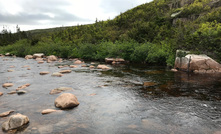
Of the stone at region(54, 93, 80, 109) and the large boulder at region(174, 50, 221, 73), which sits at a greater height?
the large boulder at region(174, 50, 221, 73)

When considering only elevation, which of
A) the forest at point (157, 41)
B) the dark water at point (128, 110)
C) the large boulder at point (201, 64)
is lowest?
the dark water at point (128, 110)

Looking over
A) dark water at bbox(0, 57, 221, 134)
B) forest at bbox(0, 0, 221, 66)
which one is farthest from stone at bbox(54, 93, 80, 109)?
forest at bbox(0, 0, 221, 66)

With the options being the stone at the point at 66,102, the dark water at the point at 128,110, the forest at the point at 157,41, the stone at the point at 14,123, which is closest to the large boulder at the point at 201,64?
the forest at the point at 157,41

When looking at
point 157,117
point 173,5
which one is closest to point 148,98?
point 157,117

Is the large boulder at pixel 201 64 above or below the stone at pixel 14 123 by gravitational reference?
above

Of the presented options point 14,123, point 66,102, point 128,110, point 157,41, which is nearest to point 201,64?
point 157,41

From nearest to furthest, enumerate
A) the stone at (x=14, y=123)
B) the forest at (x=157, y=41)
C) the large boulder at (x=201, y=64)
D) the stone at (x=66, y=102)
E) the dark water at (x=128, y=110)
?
the stone at (x=14, y=123) < the dark water at (x=128, y=110) < the stone at (x=66, y=102) < the large boulder at (x=201, y=64) < the forest at (x=157, y=41)

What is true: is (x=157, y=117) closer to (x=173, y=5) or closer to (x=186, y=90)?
(x=186, y=90)

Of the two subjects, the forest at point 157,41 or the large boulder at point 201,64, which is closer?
the large boulder at point 201,64

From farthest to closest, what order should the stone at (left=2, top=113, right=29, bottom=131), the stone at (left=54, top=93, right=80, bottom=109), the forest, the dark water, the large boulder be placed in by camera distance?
the forest < the large boulder < the stone at (left=54, top=93, right=80, bottom=109) < the dark water < the stone at (left=2, top=113, right=29, bottom=131)

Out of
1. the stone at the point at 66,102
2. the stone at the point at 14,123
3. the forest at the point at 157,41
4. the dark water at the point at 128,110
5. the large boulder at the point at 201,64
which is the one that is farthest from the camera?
the forest at the point at 157,41

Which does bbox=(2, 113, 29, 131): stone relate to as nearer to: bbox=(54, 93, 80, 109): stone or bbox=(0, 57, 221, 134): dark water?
bbox=(0, 57, 221, 134): dark water

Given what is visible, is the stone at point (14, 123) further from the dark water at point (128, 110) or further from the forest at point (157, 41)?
the forest at point (157, 41)

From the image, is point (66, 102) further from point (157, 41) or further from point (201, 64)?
point (157, 41)
